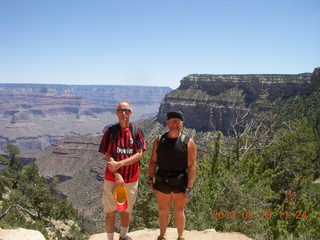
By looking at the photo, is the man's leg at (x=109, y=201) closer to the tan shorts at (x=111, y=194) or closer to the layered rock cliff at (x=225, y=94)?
the tan shorts at (x=111, y=194)

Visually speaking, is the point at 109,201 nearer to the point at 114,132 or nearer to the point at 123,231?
the point at 123,231

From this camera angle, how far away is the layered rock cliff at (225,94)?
7244cm

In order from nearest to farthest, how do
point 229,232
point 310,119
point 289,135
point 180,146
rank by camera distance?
point 180,146 → point 229,232 → point 289,135 → point 310,119

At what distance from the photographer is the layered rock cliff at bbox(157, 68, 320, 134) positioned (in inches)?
2852

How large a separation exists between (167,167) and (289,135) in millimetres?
14819

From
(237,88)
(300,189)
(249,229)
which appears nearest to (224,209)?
(249,229)

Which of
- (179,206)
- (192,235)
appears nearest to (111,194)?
(179,206)

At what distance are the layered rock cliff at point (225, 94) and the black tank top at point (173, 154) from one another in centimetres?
6383

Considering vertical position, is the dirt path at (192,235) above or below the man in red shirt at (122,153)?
below

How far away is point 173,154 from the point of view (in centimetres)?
502

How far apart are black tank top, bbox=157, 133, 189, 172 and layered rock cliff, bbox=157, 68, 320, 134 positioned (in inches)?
2513

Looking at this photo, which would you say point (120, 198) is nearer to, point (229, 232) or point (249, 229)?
point (229, 232)

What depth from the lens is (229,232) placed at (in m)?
7.19

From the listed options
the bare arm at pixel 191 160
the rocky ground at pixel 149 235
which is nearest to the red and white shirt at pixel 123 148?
the bare arm at pixel 191 160
